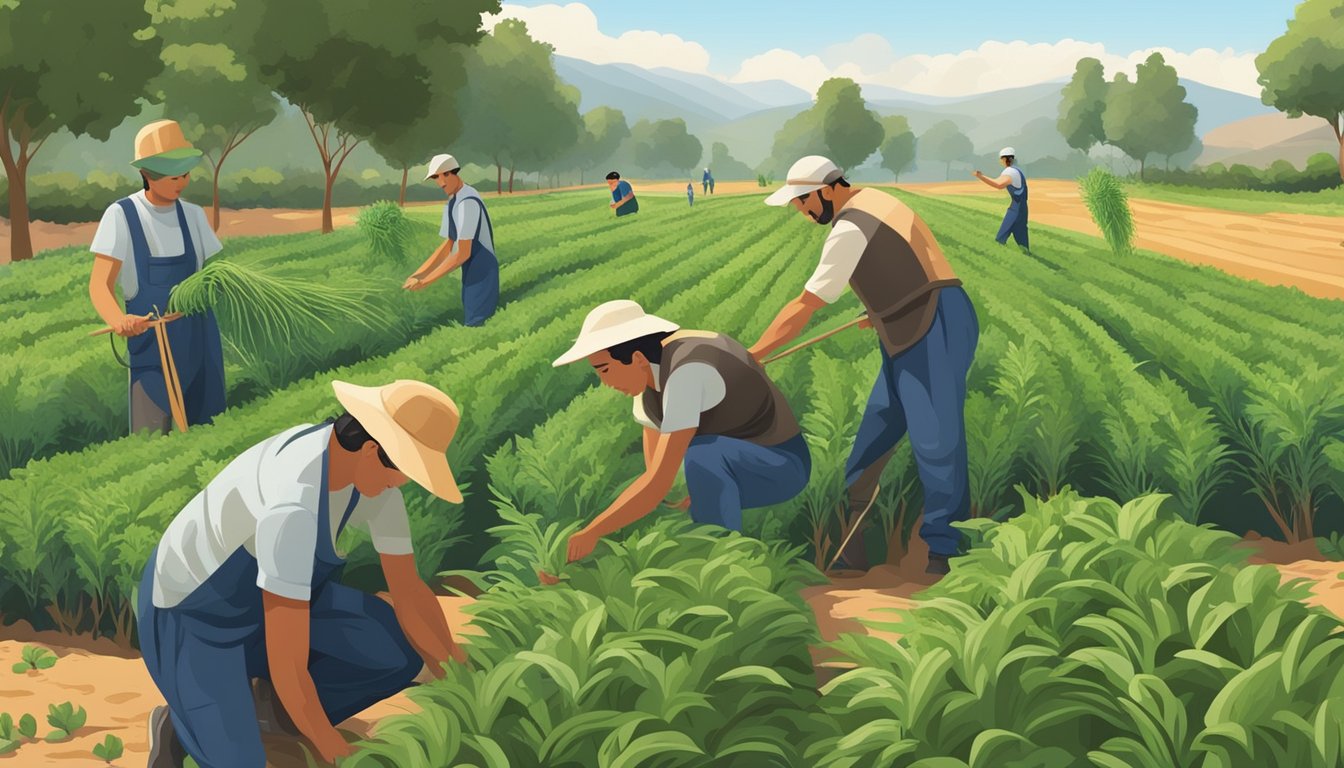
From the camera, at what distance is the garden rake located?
645 cm

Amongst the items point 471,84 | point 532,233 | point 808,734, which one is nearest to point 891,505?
point 808,734

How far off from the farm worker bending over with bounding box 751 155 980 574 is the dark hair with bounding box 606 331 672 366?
873 mm

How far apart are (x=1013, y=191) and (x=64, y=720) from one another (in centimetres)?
1455

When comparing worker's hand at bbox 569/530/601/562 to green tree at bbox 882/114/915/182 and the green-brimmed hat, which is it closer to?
the green-brimmed hat

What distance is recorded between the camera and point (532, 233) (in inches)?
1021

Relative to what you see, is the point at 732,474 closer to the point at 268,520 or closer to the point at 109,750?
the point at 268,520

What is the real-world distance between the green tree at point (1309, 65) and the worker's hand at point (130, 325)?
49879mm

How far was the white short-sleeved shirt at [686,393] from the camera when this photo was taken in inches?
173

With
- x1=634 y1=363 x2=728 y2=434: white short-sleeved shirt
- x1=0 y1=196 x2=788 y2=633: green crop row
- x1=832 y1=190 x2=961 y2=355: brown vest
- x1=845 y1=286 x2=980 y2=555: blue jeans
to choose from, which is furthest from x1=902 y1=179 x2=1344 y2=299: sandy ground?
x1=634 y1=363 x2=728 y2=434: white short-sleeved shirt

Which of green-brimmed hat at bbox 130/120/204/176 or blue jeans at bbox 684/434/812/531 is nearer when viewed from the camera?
blue jeans at bbox 684/434/812/531

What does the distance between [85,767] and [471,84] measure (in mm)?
64200

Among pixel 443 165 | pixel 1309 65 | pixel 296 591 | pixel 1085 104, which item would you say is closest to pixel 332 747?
pixel 296 591

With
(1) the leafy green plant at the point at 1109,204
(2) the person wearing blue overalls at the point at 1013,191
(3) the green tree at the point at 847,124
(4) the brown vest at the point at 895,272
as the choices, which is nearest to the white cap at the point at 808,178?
(4) the brown vest at the point at 895,272

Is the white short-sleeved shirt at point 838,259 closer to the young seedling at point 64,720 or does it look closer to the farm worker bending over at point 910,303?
the farm worker bending over at point 910,303
